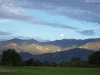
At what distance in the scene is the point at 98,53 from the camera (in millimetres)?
140875

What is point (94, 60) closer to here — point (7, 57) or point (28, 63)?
point (28, 63)

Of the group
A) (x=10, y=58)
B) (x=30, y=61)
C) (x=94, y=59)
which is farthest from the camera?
(x=10, y=58)

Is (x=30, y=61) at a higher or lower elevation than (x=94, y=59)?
lower

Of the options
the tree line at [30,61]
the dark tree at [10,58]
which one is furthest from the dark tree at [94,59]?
the dark tree at [10,58]

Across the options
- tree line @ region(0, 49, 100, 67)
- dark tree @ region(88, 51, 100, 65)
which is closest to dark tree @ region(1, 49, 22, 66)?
tree line @ region(0, 49, 100, 67)

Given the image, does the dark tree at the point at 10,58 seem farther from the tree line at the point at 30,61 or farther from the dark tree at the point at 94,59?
the dark tree at the point at 94,59

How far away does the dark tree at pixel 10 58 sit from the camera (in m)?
137

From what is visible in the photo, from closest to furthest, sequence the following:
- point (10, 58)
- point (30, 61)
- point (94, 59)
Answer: point (94, 59) < point (30, 61) < point (10, 58)

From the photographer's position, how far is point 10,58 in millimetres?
138375

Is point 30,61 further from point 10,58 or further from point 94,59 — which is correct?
point 94,59

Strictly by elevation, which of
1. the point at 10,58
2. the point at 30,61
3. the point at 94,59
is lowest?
the point at 30,61

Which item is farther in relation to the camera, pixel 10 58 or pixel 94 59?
pixel 10 58

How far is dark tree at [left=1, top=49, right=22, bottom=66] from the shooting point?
13675 cm

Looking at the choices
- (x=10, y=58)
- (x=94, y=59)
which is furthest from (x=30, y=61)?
(x=94, y=59)
